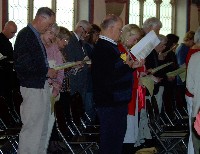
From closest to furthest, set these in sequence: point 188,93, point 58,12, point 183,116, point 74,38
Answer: point 188,93 < point 74,38 < point 183,116 < point 58,12

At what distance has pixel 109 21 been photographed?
6.16 m

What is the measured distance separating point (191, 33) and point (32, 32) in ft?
18.0

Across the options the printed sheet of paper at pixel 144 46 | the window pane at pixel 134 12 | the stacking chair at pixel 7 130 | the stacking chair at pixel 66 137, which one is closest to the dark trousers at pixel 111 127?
the stacking chair at pixel 66 137

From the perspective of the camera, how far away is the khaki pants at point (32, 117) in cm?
617

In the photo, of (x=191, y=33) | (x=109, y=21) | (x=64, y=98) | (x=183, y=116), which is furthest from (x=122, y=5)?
(x=109, y=21)

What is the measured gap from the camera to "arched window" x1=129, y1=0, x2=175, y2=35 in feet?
48.8

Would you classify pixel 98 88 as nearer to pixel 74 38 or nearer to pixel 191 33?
pixel 74 38

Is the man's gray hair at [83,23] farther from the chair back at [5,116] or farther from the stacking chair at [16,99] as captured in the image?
the chair back at [5,116]

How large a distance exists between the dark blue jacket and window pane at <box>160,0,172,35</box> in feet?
32.3

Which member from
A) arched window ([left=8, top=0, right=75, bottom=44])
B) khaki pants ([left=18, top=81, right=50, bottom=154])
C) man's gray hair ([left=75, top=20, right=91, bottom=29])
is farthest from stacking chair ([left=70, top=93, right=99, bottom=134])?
arched window ([left=8, top=0, right=75, bottom=44])

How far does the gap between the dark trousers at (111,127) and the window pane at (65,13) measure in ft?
24.0

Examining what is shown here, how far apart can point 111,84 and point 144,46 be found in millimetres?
739

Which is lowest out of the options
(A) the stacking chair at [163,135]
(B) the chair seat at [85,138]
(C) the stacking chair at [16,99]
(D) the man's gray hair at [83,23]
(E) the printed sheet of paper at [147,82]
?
(A) the stacking chair at [163,135]

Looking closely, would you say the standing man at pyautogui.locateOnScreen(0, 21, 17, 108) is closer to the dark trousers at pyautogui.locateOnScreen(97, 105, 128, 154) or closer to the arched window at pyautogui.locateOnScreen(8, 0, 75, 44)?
the arched window at pyautogui.locateOnScreen(8, 0, 75, 44)
